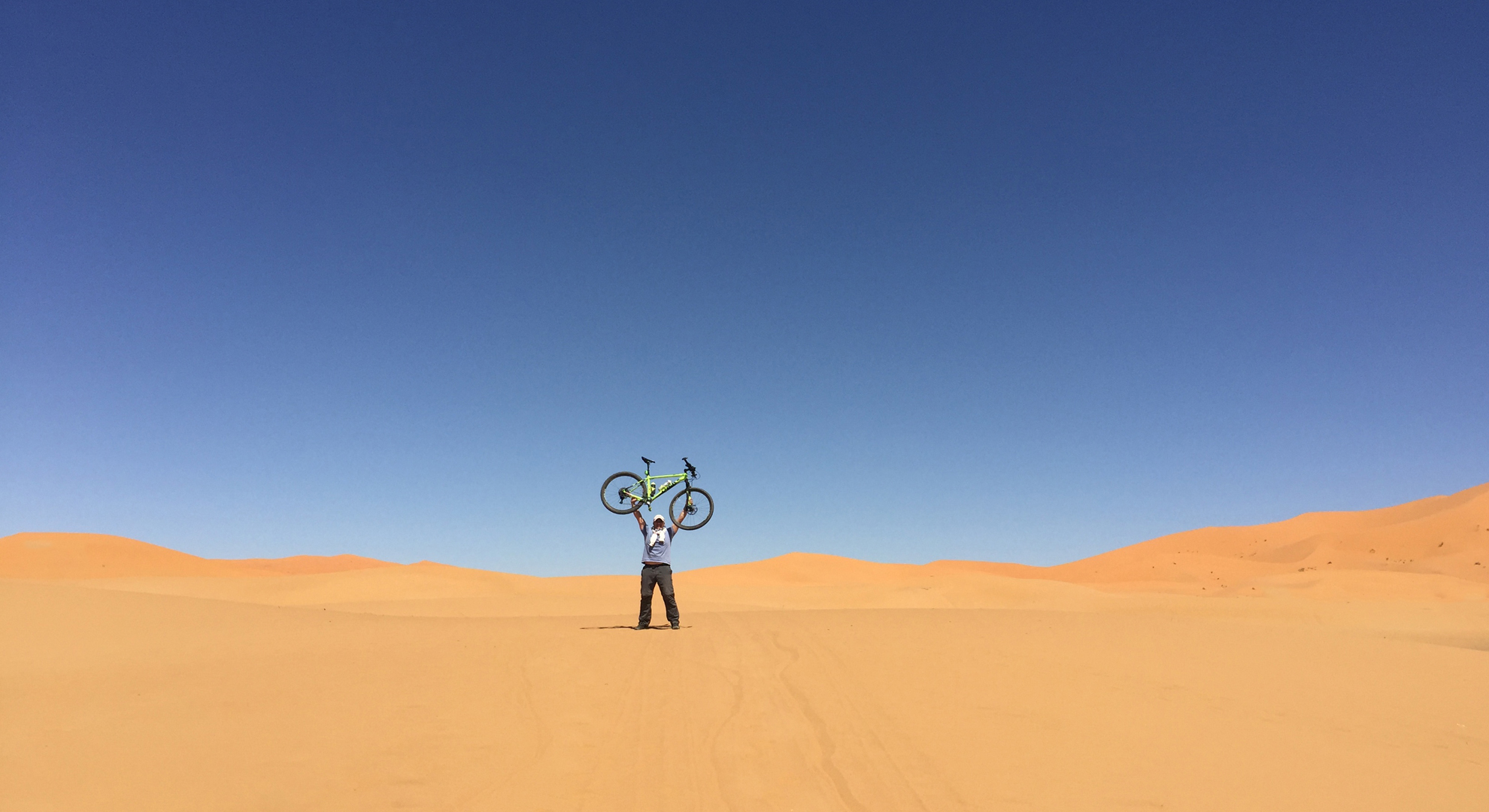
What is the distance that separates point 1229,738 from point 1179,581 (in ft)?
110

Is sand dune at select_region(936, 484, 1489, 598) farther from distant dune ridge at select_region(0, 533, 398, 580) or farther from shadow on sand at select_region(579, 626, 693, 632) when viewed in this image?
distant dune ridge at select_region(0, 533, 398, 580)

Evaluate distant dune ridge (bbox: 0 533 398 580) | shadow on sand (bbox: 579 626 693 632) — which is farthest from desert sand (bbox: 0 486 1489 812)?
distant dune ridge (bbox: 0 533 398 580)

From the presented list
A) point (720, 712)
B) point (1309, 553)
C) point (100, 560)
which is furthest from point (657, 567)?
point (100, 560)

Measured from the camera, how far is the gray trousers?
43.0 feet

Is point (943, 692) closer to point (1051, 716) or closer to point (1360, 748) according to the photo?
point (1051, 716)

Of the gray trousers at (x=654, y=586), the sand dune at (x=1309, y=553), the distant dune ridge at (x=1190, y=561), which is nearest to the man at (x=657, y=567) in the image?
the gray trousers at (x=654, y=586)

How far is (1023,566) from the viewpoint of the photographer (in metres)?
51.2

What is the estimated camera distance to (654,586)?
43.7 feet

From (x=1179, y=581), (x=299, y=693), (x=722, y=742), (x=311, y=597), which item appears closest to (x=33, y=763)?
(x=299, y=693)

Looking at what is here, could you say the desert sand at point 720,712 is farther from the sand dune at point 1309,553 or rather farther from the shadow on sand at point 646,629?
the sand dune at point 1309,553

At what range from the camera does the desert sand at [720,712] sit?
15.8ft

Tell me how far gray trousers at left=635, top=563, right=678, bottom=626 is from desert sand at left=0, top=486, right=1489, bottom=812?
0.67 meters

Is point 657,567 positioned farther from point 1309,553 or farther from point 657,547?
point 1309,553

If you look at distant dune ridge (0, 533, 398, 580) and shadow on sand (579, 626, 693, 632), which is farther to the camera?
distant dune ridge (0, 533, 398, 580)
